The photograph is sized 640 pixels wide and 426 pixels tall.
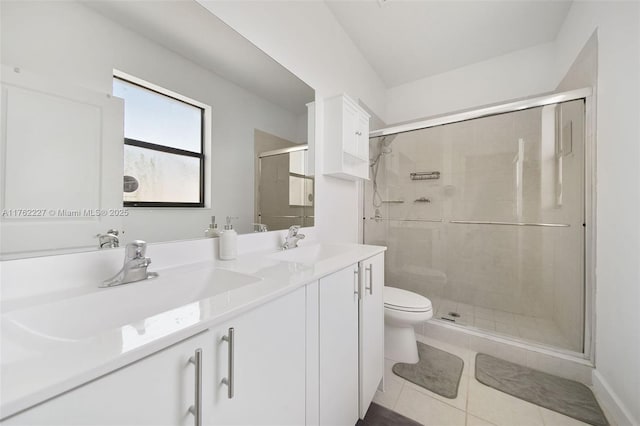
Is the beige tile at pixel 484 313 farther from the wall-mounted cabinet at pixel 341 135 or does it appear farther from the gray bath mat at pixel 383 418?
the wall-mounted cabinet at pixel 341 135

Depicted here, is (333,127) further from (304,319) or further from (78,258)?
(78,258)

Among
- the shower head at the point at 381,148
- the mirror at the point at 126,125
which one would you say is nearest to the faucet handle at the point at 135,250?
the mirror at the point at 126,125

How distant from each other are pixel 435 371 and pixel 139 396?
1.81 m

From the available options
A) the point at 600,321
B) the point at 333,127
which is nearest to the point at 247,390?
the point at 333,127

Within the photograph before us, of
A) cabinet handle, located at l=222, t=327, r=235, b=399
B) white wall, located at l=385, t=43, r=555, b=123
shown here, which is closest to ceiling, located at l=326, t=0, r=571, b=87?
white wall, located at l=385, t=43, r=555, b=123

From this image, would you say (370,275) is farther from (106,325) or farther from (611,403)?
(611,403)

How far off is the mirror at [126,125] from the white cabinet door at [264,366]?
530mm

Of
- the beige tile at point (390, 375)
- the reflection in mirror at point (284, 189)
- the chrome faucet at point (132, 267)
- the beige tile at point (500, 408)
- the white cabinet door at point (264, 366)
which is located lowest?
the beige tile at point (390, 375)

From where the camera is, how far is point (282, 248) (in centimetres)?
141

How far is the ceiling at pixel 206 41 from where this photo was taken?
33.0 inches

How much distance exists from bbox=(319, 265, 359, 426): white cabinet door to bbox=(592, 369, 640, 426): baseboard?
50.3 inches

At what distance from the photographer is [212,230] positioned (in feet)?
3.58

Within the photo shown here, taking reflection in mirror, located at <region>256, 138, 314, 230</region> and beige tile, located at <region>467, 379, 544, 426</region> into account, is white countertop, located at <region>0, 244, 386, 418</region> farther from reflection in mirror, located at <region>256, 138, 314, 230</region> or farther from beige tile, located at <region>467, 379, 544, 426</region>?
beige tile, located at <region>467, 379, 544, 426</region>

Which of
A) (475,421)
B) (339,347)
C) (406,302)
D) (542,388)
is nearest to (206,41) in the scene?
(339,347)
